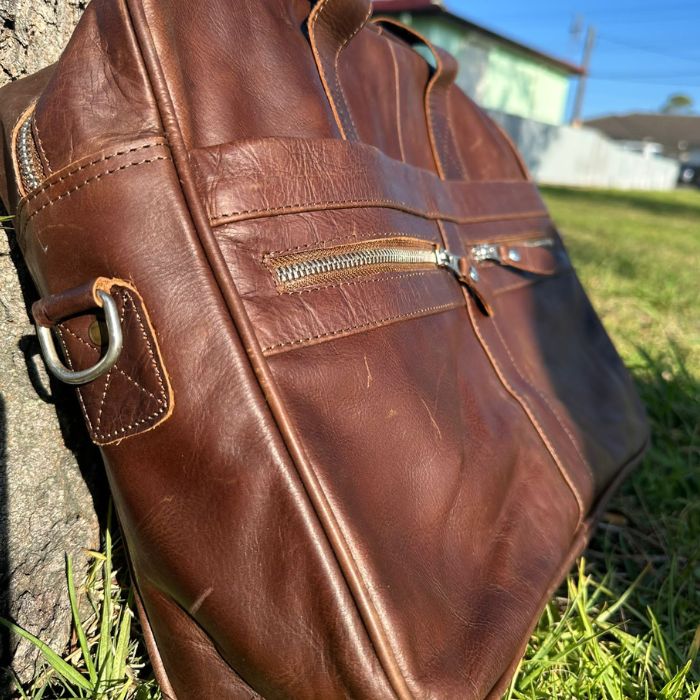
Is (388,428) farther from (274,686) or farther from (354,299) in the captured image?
(274,686)

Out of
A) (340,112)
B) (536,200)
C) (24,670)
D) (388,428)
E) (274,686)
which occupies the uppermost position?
(340,112)

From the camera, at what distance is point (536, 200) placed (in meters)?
1.56

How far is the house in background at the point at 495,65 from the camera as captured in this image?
14.0m

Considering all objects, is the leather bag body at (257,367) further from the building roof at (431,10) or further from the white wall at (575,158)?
the building roof at (431,10)

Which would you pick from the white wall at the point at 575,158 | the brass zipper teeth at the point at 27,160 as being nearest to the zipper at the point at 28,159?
the brass zipper teeth at the point at 27,160

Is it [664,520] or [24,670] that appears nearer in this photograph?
[24,670]

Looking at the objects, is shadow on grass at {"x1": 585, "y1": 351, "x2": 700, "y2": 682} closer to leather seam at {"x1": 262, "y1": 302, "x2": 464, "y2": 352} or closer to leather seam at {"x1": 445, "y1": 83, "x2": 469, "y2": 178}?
leather seam at {"x1": 262, "y1": 302, "x2": 464, "y2": 352}

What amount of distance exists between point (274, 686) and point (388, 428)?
301 millimetres

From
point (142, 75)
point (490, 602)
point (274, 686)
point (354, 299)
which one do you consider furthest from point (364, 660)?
point (142, 75)

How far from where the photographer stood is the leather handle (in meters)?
0.89

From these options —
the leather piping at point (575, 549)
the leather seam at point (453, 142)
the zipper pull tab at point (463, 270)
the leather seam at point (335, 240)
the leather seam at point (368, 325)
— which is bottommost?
the leather piping at point (575, 549)

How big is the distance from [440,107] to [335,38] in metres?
0.44

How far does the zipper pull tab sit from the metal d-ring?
52 centimetres

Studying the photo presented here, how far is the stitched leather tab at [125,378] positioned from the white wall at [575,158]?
1029 centimetres
